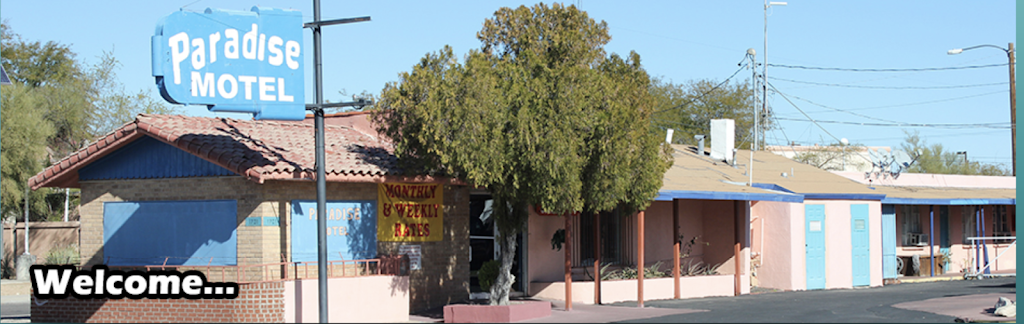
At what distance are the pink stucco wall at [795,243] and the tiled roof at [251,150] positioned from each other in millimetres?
9241

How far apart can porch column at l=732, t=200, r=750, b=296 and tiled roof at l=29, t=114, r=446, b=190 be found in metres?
7.82

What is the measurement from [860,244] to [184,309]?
15.4 metres

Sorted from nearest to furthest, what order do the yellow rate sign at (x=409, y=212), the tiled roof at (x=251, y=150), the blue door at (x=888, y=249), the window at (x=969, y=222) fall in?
the tiled roof at (x=251, y=150), the yellow rate sign at (x=409, y=212), the blue door at (x=888, y=249), the window at (x=969, y=222)

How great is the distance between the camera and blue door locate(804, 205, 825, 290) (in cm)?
2141

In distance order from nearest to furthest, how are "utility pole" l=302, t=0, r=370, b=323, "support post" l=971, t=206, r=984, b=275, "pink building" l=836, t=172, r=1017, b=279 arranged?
"utility pole" l=302, t=0, r=370, b=323 < "pink building" l=836, t=172, r=1017, b=279 < "support post" l=971, t=206, r=984, b=275

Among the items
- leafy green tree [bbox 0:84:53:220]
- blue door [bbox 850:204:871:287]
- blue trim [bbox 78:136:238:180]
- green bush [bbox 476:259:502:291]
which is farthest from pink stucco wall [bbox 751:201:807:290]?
leafy green tree [bbox 0:84:53:220]

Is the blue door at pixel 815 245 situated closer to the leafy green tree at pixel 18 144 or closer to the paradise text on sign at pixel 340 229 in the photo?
the paradise text on sign at pixel 340 229

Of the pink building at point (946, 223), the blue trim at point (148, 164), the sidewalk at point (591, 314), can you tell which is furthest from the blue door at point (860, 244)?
the blue trim at point (148, 164)

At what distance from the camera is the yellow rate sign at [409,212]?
15805 mm

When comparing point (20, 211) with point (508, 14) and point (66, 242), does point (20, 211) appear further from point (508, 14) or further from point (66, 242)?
point (508, 14)

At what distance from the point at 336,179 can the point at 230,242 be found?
188 cm

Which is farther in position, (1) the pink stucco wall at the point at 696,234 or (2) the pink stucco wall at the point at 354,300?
(1) the pink stucco wall at the point at 696,234

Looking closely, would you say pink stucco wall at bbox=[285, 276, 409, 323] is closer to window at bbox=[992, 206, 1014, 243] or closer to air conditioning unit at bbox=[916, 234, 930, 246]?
air conditioning unit at bbox=[916, 234, 930, 246]

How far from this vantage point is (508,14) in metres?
14.9
